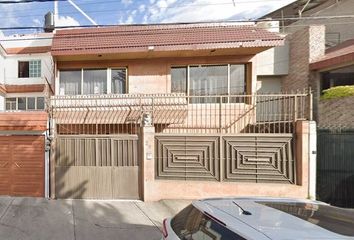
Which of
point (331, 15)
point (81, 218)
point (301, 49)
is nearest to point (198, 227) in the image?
point (81, 218)

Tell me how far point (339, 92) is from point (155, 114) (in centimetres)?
700

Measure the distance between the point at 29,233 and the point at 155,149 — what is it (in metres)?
3.70

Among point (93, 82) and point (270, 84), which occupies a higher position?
point (270, 84)

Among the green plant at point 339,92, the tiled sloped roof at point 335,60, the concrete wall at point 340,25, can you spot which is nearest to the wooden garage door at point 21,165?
the green plant at point 339,92

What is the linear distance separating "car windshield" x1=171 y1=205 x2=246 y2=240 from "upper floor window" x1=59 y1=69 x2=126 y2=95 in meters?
9.56

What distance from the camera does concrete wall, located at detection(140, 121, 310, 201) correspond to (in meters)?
8.36

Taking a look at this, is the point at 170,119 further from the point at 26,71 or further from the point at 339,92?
the point at 26,71

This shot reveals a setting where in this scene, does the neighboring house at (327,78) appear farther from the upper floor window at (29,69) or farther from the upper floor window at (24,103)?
the upper floor window at (29,69)

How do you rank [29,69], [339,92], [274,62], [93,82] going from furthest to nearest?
[29,69] → [274,62] → [93,82] → [339,92]

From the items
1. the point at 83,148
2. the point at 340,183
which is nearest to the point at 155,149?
the point at 83,148

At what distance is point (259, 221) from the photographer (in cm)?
272

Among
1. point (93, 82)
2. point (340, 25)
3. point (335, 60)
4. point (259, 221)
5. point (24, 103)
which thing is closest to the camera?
point (259, 221)

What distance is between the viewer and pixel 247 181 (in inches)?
338

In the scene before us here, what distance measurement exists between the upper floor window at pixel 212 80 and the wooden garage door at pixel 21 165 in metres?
5.56
